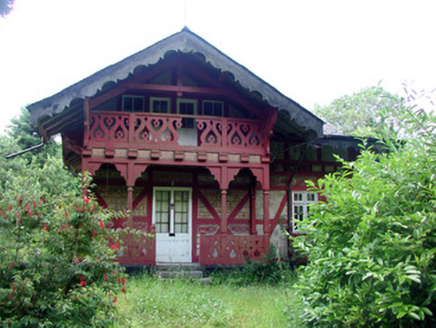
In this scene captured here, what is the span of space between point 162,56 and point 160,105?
7.40 feet

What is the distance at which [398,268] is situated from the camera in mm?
4160

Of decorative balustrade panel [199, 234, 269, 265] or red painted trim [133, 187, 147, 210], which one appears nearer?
decorative balustrade panel [199, 234, 269, 265]

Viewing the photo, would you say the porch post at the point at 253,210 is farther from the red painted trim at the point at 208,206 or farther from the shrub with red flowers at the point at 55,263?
the shrub with red flowers at the point at 55,263

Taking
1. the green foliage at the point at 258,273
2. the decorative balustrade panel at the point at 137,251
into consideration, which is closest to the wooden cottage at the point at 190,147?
the decorative balustrade panel at the point at 137,251

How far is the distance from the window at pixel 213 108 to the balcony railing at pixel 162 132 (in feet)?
2.81

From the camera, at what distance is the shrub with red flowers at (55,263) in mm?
4539

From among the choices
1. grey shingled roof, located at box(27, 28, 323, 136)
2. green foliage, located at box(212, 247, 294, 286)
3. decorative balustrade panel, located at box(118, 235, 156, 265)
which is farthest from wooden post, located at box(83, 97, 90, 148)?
green foliage, located at box(212, 247, 294, 286)

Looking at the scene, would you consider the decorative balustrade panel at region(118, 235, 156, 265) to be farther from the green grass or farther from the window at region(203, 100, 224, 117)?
the window at region(203, 100, 224, 117)

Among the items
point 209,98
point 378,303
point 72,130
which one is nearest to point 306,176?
point 209,98

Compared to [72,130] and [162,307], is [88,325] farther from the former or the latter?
[72,130]

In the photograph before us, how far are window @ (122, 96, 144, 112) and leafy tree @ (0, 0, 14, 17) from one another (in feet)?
16.3

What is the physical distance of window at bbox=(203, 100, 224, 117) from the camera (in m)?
13.1

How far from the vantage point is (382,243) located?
4629mm

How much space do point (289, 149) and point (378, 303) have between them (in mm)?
9644
